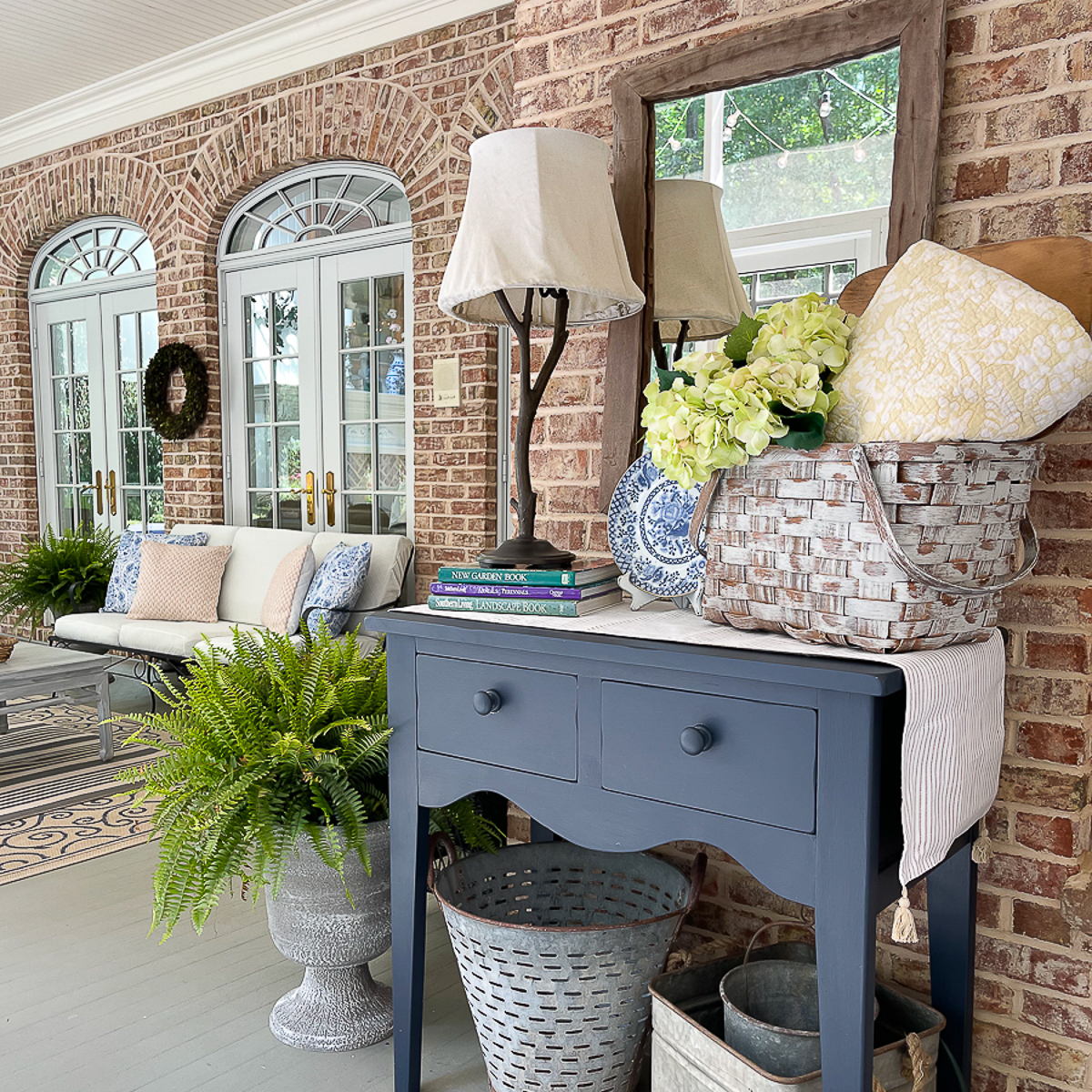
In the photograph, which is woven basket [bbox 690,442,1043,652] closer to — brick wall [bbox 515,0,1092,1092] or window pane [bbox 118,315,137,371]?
brick wall [bbox 515,0,1092,1092]

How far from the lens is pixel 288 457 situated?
541 centimetres

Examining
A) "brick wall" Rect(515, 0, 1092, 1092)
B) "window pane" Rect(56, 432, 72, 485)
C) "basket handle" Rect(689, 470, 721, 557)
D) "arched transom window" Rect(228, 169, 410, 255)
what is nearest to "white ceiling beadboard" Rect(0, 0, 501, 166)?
"arched transom window" Rect(228, 169, 410, 255)

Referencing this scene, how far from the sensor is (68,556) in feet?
18.6

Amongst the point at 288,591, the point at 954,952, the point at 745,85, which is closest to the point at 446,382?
the point at 288,591

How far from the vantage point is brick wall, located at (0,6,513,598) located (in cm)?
442

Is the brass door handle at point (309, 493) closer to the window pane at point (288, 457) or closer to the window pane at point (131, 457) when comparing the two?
the window pane at point (288, 457)

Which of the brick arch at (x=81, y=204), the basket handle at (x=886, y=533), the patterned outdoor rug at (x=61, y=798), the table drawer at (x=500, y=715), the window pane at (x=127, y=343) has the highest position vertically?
the brick arch at (x=81, y=204)

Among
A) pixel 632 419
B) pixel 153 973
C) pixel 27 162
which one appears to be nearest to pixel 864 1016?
pixel 632 419

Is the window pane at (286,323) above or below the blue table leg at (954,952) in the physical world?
above

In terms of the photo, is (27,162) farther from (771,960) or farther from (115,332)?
(771,960)

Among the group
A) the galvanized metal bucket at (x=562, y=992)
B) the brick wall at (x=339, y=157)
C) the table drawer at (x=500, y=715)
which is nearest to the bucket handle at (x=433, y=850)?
the galvanized metal bucket at (x=562, y=992)

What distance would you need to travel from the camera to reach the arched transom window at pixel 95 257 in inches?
238

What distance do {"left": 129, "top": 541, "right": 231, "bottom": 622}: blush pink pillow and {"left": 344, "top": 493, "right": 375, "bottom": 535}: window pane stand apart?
0.66 m

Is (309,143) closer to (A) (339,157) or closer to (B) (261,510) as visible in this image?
(A) (339,157)
